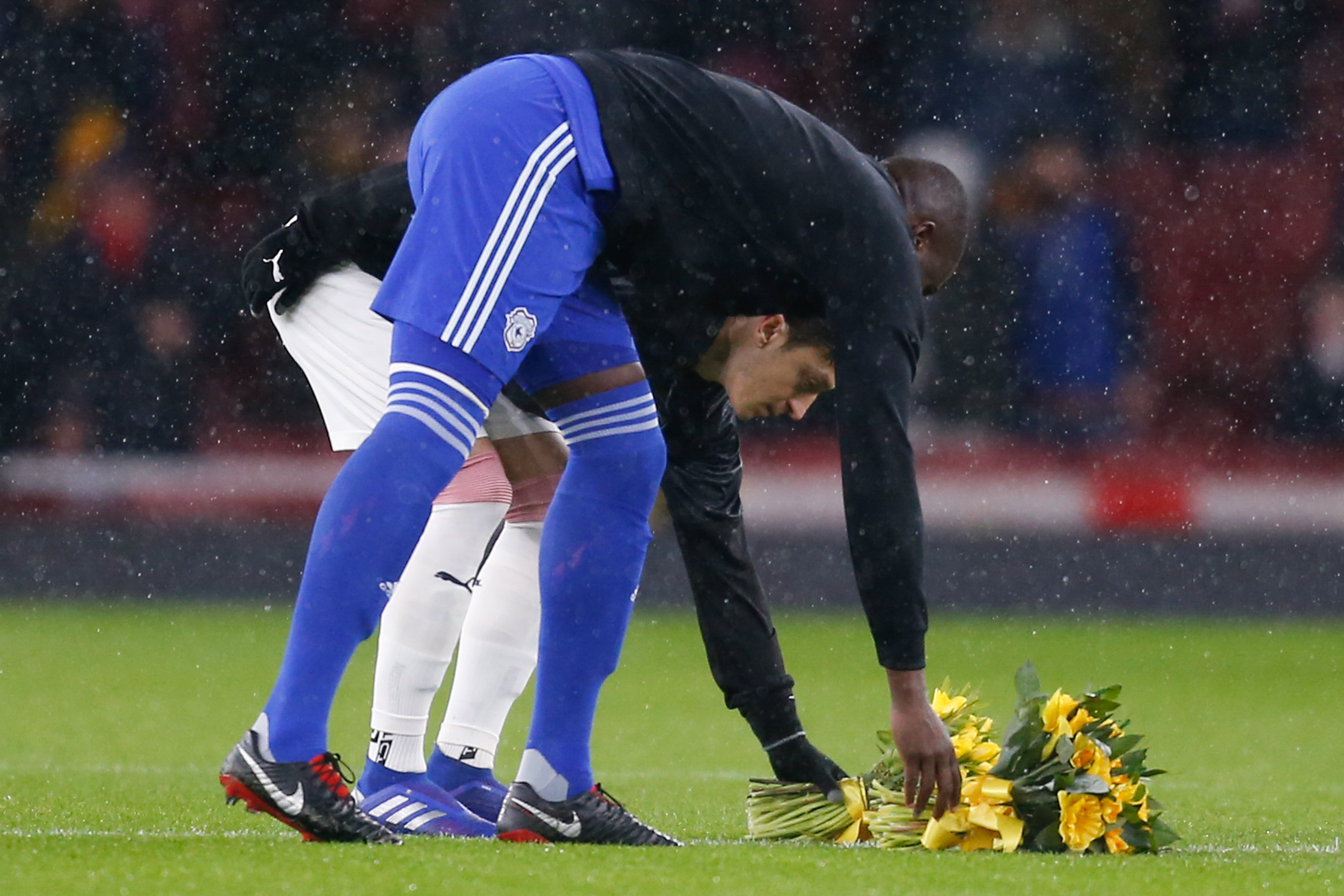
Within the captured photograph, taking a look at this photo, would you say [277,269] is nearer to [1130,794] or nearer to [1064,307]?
[1130,794]

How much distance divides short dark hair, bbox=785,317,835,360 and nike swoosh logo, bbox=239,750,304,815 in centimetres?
122

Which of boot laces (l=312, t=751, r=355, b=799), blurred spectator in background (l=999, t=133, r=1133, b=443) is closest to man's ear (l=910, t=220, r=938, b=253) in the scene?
boot laces (l=312, t=751, r=355, b=799)

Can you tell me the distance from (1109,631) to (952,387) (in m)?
2.01

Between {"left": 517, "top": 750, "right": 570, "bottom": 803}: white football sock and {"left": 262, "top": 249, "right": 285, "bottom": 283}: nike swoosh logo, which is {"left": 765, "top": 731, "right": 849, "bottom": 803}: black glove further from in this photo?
{"left": 262, "top": 249, "right": 285, "bottom": 283}: nike swoosh logo

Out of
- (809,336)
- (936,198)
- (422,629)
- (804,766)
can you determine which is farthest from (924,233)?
(422,629)

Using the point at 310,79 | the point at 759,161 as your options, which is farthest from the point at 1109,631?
the point at 759,161

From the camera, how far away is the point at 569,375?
3.11 metres

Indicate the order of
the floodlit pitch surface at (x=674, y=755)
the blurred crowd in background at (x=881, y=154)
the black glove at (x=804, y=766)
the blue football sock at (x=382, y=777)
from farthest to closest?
the blurred crowd in background at (x=881, y=154) < the black glove at (x=804, y=766) < the blue football sock at (x=382, y=777) < the floodlit pitch surface at (x=674, y=755)

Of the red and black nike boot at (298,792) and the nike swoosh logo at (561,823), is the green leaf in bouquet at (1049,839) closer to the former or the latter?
the nike swoosh logo at (561,823)

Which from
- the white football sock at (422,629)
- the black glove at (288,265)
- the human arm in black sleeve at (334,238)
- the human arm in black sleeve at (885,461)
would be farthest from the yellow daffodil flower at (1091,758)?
the black glove at (288,265)

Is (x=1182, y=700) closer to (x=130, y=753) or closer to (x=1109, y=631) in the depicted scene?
(x=1109, y=631)

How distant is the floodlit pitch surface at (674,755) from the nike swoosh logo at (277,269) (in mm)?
967

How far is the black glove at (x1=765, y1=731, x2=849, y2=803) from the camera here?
352 cm

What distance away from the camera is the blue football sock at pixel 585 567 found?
3088mm
